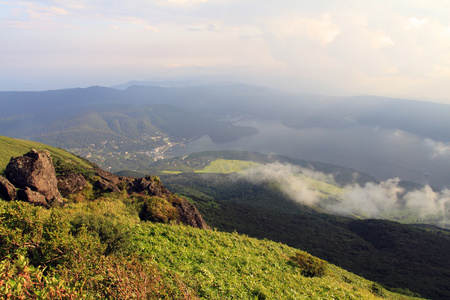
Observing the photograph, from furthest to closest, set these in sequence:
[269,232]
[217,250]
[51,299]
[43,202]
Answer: [269,232] → [43,202] → [217,250] → [51,299]

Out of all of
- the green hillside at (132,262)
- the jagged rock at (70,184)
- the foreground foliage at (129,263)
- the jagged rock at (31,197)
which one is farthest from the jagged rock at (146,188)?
the jagged rock at (31,197)

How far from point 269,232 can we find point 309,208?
322 ft

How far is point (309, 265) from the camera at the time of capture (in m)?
21.5

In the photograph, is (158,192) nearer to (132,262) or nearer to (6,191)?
(6,191)

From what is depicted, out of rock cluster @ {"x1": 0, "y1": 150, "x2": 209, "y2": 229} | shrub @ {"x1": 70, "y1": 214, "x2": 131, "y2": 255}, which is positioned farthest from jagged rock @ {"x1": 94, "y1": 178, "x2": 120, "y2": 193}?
shrub @ {"x1": 70, "y1": 214, "x2": 131, "y2": 255}

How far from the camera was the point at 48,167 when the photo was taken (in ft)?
90.8

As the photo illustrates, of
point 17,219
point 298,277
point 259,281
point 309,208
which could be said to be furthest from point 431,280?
point 309,208

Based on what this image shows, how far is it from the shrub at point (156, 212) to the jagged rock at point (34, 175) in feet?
30.9

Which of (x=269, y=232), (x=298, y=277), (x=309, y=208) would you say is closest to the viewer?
(x=298, y=277)

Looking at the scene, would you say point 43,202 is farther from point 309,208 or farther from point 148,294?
point 309,208

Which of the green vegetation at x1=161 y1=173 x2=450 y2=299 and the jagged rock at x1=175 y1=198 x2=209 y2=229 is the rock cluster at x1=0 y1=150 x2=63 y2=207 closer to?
the jagged rock at x1=175 y1=198 x2=209 y2=229

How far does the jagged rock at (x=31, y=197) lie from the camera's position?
22672mm

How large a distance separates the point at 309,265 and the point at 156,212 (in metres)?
18.1

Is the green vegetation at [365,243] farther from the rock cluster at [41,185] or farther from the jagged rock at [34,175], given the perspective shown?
the jagged rock at [34,175]
